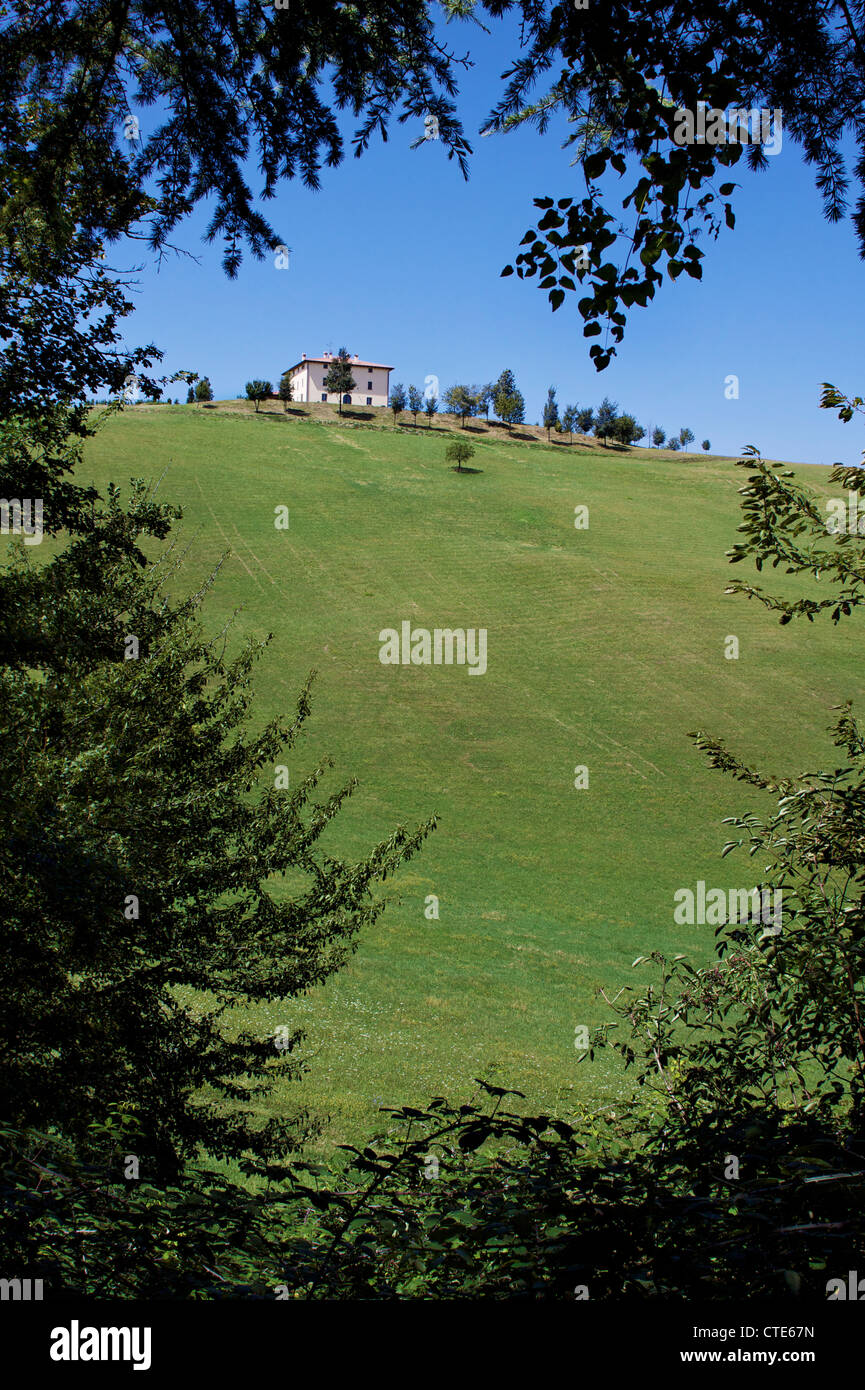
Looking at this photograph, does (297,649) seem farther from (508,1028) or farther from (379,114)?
(379,114)

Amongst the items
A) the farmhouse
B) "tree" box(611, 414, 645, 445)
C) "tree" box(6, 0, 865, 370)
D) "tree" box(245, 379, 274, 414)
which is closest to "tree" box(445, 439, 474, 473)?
"tree" box(245, 379, 274, 414)

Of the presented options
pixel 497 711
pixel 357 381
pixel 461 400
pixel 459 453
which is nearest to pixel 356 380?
pixel 357 381

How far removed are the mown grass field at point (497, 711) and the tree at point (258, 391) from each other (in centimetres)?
1592

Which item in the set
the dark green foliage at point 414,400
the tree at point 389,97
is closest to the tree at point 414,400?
the dark green foliage at point 414,400

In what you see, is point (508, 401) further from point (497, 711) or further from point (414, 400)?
point (497, 711)

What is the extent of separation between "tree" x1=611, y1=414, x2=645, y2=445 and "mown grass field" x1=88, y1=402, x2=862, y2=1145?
3373cm

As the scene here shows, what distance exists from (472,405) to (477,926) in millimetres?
83665

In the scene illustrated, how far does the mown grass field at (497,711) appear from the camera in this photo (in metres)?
14.9

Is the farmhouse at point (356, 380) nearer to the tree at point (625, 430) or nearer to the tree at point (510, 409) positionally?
the tree at point (510, 409)

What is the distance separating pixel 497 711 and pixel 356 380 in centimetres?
9534

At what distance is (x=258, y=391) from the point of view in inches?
3295

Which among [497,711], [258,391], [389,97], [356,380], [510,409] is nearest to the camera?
[389,97]

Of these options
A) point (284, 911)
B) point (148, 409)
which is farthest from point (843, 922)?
point (148, 409)
